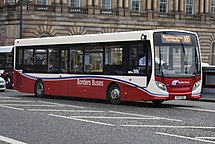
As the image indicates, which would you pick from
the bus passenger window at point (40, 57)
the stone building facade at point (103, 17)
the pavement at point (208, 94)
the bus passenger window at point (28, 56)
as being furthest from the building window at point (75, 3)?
the bus passenger window at point (40, 57)

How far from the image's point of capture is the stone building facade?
2207 inches

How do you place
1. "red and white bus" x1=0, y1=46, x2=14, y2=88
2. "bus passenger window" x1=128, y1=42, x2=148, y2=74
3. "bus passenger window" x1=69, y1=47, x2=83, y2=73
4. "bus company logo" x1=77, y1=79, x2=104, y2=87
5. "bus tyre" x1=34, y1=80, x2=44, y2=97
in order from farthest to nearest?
"red and white bus" x1=0, y1=46, x2=14, y2=88, "bus tyre" x1=34, y1=80, x2=44, y2=97, "bus passenger window" x1=69, y1=47, x2=83, y2=73, "bus company logo" x1=77, y1=79, x2=104, y2=87, "bus passenger window" x1=128, y1=42, x2=148, y2=74

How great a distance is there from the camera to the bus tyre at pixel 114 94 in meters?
22.0

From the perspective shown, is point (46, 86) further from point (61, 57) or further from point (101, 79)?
point (101, 79)

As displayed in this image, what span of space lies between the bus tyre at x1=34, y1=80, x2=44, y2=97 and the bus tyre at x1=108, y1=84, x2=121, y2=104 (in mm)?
5086

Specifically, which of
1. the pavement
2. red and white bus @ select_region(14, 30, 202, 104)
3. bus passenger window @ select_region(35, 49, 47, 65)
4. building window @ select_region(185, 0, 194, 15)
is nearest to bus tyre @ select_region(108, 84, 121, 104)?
red and white bus @ select_region(14, 30, 202, 104)

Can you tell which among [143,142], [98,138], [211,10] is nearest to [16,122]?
[98,138]

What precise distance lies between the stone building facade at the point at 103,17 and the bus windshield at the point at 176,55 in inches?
1211

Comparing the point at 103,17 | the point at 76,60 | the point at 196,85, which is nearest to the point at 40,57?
the point at 76,60

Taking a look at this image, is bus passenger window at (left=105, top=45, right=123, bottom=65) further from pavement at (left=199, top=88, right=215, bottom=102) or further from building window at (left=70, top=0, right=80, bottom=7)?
building window at (left=70, top=0, right=80, bottom=7)

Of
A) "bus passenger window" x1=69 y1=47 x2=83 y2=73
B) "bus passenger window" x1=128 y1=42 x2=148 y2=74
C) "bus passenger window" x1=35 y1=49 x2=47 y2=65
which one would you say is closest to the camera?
"bus passenger window" x1=128 y1=42 x2=148 y2=74

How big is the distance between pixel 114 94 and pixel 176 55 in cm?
286

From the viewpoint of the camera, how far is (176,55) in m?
21.0

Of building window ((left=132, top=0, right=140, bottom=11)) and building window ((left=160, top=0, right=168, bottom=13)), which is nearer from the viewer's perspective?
building window ((left=132, top=0, right=140, bottom=11))
